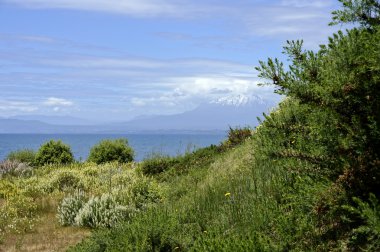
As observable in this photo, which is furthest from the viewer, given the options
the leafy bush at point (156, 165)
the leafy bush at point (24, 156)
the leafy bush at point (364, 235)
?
the leafy bush at point (24, 156)

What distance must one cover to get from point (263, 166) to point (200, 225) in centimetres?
234

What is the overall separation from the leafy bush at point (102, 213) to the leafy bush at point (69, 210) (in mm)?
277

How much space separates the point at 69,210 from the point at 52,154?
14.7 meters

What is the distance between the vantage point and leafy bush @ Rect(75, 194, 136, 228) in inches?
489

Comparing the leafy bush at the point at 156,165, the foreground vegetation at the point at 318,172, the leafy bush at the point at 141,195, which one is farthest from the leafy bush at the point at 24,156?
the foreground vegetation at the point at 318,172

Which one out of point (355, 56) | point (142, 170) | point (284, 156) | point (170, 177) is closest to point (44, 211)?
point (170, 177)

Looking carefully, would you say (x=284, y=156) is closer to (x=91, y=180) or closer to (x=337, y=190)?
(x=337, y=190)

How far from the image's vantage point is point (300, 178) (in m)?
5.96

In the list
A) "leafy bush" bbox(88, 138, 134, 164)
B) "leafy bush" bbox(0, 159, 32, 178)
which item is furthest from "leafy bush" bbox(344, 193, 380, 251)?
A: "leafy bush" bbox(88, 138, 134, 164)

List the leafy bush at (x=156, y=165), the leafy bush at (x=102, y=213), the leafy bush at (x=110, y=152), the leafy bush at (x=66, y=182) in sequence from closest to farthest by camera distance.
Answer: the leafy bush at (x=102, y=213)
the leafy bush at (x=66, y=182)
the leafy bush at (x=156, y=165)
the leafy bush at (x=110, y=152)

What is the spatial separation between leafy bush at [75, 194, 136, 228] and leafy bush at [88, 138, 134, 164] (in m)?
13.7

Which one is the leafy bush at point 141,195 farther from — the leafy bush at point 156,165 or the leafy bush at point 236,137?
the leafy bush at point 236,137

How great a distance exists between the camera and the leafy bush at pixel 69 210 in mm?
13477

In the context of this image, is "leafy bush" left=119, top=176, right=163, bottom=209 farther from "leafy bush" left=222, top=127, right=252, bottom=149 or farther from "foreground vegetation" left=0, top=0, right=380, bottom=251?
"leafy bush" left=222, top=127, right=252, bottom=149
